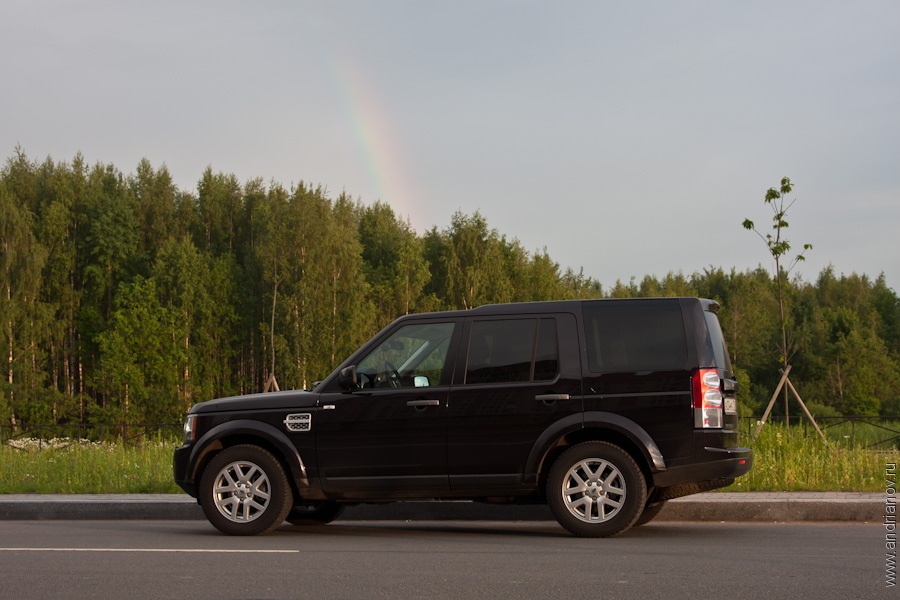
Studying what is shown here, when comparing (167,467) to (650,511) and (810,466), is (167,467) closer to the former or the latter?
(650,511)

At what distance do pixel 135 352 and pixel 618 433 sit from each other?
62.0m

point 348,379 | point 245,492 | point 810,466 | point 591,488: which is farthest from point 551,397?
point 810,466

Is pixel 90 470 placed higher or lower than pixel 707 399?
lower

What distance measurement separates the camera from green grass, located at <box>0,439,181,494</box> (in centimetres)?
1428

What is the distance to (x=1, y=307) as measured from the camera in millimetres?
61656

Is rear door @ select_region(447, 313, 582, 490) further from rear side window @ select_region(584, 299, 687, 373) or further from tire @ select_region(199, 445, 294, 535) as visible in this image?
tire @ select_region(199, 445, 294, 535)

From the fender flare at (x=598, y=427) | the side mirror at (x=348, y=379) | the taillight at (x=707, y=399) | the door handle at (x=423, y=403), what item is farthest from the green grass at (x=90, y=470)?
the taillight at (x=707, y=399)

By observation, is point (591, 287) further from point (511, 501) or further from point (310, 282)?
point (511, 501)

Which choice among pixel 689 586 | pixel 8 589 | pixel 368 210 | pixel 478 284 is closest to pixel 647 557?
pixel 689 586

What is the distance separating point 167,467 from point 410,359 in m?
6.38

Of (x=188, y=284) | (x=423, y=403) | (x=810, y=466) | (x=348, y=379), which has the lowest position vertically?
(x=810, y=466)

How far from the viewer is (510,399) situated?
9414 millimetres

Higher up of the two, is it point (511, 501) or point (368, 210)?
point (368, 210)

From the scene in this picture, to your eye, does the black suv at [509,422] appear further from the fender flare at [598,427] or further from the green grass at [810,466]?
the green grass at [810,466]
